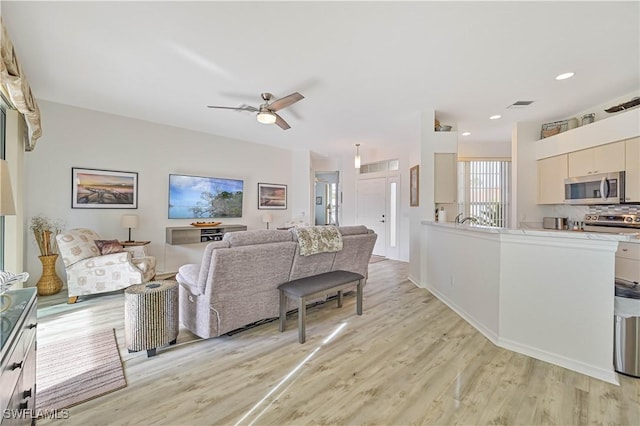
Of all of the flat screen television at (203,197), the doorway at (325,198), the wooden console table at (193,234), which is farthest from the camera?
the doorway at (325,198)

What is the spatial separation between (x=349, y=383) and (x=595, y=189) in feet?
Result: 13.3

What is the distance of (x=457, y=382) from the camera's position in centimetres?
189

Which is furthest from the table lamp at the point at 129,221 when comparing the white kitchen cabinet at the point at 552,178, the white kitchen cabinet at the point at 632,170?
the white kitchen cabinet at the point at 632,170

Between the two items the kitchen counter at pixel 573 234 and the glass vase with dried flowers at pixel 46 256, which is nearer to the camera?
Answer: the kitchen counter at pixel 573 234

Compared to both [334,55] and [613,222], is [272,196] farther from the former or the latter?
[613,222]

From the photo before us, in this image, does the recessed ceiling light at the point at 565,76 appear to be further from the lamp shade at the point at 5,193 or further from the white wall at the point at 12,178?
the white wall at the point at 12,178

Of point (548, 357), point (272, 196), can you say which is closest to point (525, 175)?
point (548, 357)

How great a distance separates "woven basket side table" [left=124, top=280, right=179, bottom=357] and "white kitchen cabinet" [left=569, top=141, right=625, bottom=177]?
5080mm

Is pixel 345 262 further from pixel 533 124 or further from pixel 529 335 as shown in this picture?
pixel 533 124

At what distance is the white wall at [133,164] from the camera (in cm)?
375

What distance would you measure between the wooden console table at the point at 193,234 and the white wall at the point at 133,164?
300 mm

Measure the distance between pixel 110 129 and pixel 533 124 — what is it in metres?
6.86

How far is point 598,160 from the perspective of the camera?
345cm

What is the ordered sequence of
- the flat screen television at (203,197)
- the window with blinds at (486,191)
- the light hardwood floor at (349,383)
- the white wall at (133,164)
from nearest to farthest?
1. the light hardwood floor at (349,383)
2. the white wall at (133,164)
3. the flat screen television at (203,197)
4. the window with blinds at (486,191)
